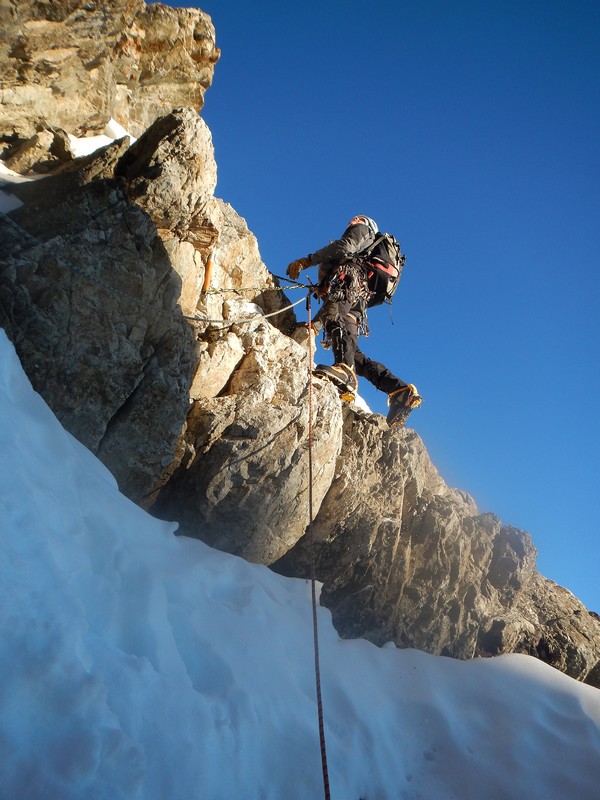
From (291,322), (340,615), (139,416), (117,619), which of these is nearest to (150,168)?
(139,416)

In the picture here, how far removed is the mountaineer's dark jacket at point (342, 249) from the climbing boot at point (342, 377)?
6.15 ft

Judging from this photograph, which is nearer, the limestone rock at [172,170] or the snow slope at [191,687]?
the snow slope at [191,687]

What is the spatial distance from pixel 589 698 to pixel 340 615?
3.47m

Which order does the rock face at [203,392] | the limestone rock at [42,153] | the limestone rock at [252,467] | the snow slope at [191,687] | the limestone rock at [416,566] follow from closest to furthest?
the snow slope at [191,687] < the rock face at [203,392] < the limestone rock at [252,467] < the limestone rock at [416,566] < the limestone rock at [42,153]

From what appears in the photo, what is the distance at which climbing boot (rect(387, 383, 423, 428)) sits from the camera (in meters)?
8.27

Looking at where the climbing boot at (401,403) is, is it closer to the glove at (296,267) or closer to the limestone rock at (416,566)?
the limestone rock at (416,566)

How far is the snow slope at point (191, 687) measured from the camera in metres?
2.66

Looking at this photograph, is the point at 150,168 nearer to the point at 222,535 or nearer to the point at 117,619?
the point at 222,535

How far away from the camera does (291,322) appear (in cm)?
999

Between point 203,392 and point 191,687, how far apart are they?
4114mm

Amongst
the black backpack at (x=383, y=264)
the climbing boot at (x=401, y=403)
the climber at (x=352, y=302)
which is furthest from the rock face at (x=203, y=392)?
the black backpack at (x=383, y=264)

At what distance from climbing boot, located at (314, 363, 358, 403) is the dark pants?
9.0 inches

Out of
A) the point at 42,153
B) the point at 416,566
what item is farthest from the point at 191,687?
the point at 42,153

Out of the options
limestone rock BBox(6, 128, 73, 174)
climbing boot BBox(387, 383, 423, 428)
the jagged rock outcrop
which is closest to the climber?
climbing boot BBox(387, 383, 423, 428)
